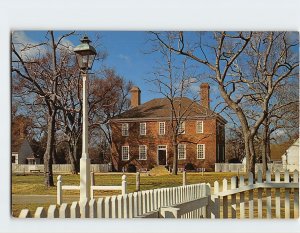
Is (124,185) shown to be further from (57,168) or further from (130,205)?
(130,205)

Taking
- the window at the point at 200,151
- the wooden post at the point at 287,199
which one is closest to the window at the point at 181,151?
the window at the point at 200,151

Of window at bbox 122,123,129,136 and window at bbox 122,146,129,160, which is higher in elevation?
window at bbox 122,123,129,136

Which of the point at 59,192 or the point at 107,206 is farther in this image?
the point at 59,192

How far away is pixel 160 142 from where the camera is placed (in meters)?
5.29

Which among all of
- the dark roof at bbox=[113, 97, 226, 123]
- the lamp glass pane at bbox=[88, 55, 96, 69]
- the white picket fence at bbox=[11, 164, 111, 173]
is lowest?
the white picket fence at bbox=[11, 164, 111, 173]

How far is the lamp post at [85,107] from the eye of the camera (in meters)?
5.05

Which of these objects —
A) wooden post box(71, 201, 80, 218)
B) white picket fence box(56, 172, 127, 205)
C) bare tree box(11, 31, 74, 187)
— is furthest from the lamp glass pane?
wooden post box(71, 201, 80, 218)

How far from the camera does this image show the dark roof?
514 centimetres

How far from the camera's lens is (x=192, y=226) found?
4949mm

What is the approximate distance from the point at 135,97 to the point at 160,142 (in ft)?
1.75

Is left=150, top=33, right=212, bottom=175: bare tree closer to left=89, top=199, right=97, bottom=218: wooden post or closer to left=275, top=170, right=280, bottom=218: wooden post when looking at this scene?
left=275, top=170, right=280, bottom=218: wooden post

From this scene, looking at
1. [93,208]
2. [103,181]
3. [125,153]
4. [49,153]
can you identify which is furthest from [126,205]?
[49,153]

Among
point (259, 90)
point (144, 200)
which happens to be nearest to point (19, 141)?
point (144, 200)

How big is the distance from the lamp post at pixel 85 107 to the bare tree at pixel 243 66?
2.24ft
